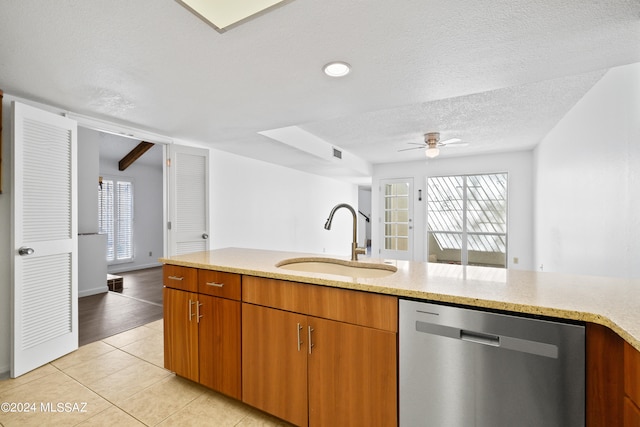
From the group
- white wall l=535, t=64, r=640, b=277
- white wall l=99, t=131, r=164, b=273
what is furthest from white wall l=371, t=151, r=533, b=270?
white wall l=99, t=131, r=164, b=273

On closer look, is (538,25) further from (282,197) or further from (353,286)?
(282,197)

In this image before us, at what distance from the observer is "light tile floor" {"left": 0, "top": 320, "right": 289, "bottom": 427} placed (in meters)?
1.72

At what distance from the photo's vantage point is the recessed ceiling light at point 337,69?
1827 mm

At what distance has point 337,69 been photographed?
1.89 meters

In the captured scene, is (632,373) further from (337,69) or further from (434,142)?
(434,142)

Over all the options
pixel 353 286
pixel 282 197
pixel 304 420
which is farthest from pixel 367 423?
pixel 282 197

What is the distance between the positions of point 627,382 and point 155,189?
823 cm

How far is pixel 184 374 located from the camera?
2004mm

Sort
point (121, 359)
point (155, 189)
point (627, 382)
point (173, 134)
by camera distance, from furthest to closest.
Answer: point (155, 189) → point (173, 134) → point (121, 359) → point (627, 382)

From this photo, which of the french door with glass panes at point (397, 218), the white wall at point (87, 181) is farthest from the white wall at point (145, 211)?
the french door with glass panes at point (397, 218)

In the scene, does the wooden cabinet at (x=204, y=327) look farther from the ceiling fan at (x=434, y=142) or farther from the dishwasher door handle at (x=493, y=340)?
the ceiling fan at (x=434, y=142)

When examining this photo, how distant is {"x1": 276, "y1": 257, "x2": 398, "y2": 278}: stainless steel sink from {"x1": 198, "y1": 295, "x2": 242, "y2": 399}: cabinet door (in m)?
0.44

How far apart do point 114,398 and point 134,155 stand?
5.39m

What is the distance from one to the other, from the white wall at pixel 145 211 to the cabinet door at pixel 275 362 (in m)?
6.20
